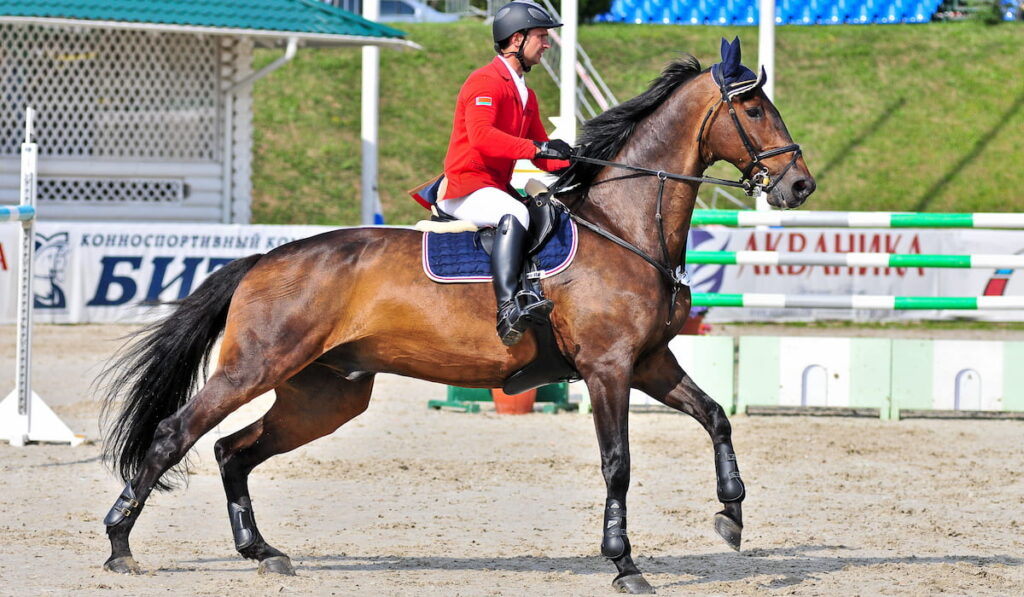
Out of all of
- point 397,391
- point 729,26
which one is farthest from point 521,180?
point 729,26

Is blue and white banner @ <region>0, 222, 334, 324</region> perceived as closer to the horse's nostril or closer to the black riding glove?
the black riding glove

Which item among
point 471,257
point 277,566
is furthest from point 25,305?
point 471,257

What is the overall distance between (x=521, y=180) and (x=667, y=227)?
4795 mm

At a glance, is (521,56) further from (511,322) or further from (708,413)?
(708,413)

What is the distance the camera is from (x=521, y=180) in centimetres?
1045

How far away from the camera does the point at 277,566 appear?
18.5ft

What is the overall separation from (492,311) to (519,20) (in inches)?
49.7

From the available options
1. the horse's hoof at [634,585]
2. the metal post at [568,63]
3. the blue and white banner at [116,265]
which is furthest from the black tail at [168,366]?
the blue and white banner at [116,265]

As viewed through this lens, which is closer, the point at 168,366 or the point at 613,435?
the point at 613,435

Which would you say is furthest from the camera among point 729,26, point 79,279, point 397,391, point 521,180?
point 729,26

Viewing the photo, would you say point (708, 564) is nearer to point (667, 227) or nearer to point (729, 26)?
point (667, 227)

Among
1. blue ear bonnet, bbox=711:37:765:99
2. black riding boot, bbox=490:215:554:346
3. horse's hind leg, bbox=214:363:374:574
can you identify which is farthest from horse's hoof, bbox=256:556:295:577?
blue ear bonnet, bbox=711:37:765:99

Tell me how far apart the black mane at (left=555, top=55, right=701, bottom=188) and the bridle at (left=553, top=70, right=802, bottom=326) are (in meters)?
0.12

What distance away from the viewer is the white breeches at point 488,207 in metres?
5.60
